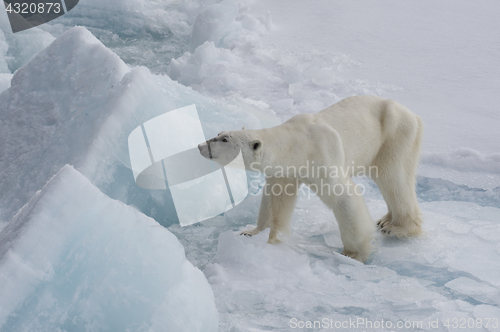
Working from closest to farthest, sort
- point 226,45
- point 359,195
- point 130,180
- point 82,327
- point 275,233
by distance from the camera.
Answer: point 82,327 → point 359,195 → point 275,233 → point 130,180 → point 226,45

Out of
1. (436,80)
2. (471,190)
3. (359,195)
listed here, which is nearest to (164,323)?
(359,195)

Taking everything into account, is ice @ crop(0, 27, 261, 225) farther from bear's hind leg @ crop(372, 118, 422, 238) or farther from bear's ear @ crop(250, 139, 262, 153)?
bear's hind leg @ crop(372, 118, 422, 238)

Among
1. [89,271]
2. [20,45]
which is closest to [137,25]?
[20,45]

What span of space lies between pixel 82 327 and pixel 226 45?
5.70 m

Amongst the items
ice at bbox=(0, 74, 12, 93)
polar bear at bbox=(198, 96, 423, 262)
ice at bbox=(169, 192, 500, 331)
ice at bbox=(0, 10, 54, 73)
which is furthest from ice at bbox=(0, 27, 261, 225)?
ice at bbox=(0, 10, 54, 73)

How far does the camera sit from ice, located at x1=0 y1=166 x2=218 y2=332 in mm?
1604

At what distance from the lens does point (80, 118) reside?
2990 mm

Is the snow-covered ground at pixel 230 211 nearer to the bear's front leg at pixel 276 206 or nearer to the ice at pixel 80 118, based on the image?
the ice at pixel 80 118

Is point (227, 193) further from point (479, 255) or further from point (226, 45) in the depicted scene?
point (226, 45)

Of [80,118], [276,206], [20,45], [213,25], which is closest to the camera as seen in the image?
[276,206]

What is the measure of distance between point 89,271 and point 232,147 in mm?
861

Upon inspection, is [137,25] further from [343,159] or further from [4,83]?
[343,159]

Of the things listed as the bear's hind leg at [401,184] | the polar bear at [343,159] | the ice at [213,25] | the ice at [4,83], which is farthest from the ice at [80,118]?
the ice at [213,25]

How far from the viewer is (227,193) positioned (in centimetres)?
327
